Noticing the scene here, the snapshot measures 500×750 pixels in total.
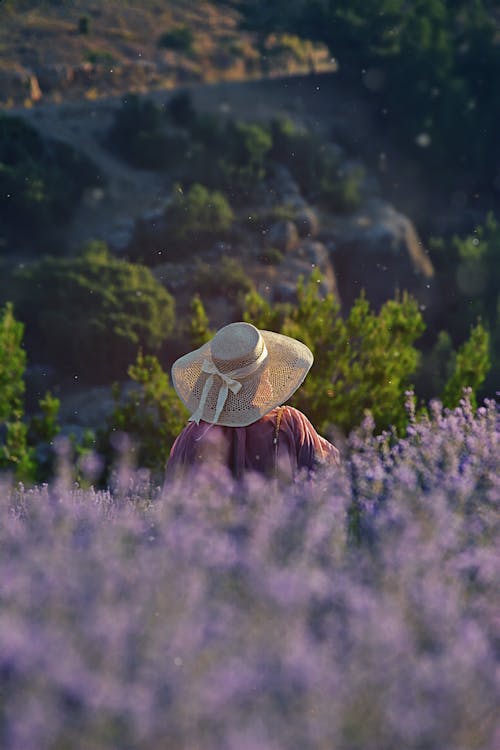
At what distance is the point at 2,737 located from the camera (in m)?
1.42

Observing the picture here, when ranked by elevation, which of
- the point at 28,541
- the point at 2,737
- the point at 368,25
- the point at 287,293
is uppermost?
the point at 2,737

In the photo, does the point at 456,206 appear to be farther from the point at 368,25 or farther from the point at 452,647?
the point at 452,647

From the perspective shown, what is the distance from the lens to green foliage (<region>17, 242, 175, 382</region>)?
11875 mm

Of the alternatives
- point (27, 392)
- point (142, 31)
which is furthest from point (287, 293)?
point (142, 31)

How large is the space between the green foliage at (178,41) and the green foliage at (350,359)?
980 inches

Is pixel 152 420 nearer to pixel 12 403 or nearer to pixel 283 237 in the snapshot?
pixel 12 403

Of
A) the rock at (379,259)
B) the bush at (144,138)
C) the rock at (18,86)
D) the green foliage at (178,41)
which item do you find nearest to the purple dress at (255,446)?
the rock at (379,259)

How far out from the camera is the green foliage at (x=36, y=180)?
53.7ft

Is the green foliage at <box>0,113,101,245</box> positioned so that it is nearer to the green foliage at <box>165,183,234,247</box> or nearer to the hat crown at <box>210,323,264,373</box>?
the green foliage at <box>165,183,234,247</box>

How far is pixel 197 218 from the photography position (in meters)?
15.9

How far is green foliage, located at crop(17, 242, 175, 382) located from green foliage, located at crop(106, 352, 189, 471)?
5494 mm

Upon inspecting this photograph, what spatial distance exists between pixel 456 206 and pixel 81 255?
10.7 meters

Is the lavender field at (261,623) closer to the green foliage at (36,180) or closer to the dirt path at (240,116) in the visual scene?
the dirt path at (240,116)

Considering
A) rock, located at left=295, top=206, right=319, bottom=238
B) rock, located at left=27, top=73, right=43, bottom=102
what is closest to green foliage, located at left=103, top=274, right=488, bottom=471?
rock, located at left=295, top=206, right=319, bottom=238
